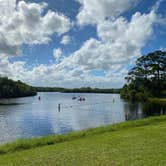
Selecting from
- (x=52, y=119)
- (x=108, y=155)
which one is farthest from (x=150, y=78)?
(x=108, y=155)

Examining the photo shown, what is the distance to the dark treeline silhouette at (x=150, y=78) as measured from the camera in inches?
3314

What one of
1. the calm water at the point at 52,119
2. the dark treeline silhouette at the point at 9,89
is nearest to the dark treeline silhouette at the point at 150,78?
the calm water at the point at 52,119

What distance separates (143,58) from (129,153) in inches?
3034

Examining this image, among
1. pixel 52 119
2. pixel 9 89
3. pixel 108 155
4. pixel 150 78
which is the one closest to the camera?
pixel 108 155

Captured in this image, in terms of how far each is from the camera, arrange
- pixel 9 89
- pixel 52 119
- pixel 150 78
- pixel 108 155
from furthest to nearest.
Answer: pixel 9 89 → pixel 150 78 → pixel 52 119 → pixel 108 155

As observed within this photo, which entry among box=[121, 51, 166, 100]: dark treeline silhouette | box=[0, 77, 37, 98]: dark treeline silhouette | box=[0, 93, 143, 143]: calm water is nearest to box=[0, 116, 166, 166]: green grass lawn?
box=[0, 93, 143, 143]: calm water

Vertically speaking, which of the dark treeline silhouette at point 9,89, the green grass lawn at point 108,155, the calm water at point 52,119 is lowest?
the calm water at point 52,119

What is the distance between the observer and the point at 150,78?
280ft

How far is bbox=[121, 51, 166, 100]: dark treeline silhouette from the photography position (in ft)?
276

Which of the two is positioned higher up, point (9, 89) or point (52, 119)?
point (9, 89)

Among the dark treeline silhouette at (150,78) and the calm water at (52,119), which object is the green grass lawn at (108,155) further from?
the dark treeline silhouette at (150,78)

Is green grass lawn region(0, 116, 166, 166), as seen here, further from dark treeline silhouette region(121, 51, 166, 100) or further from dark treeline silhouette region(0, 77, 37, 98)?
dark treeline silhouette region(0, 77, 37, 98)

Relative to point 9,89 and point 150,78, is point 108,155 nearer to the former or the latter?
point 150,78

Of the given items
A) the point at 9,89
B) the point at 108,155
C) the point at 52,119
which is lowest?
the point at 52,119
